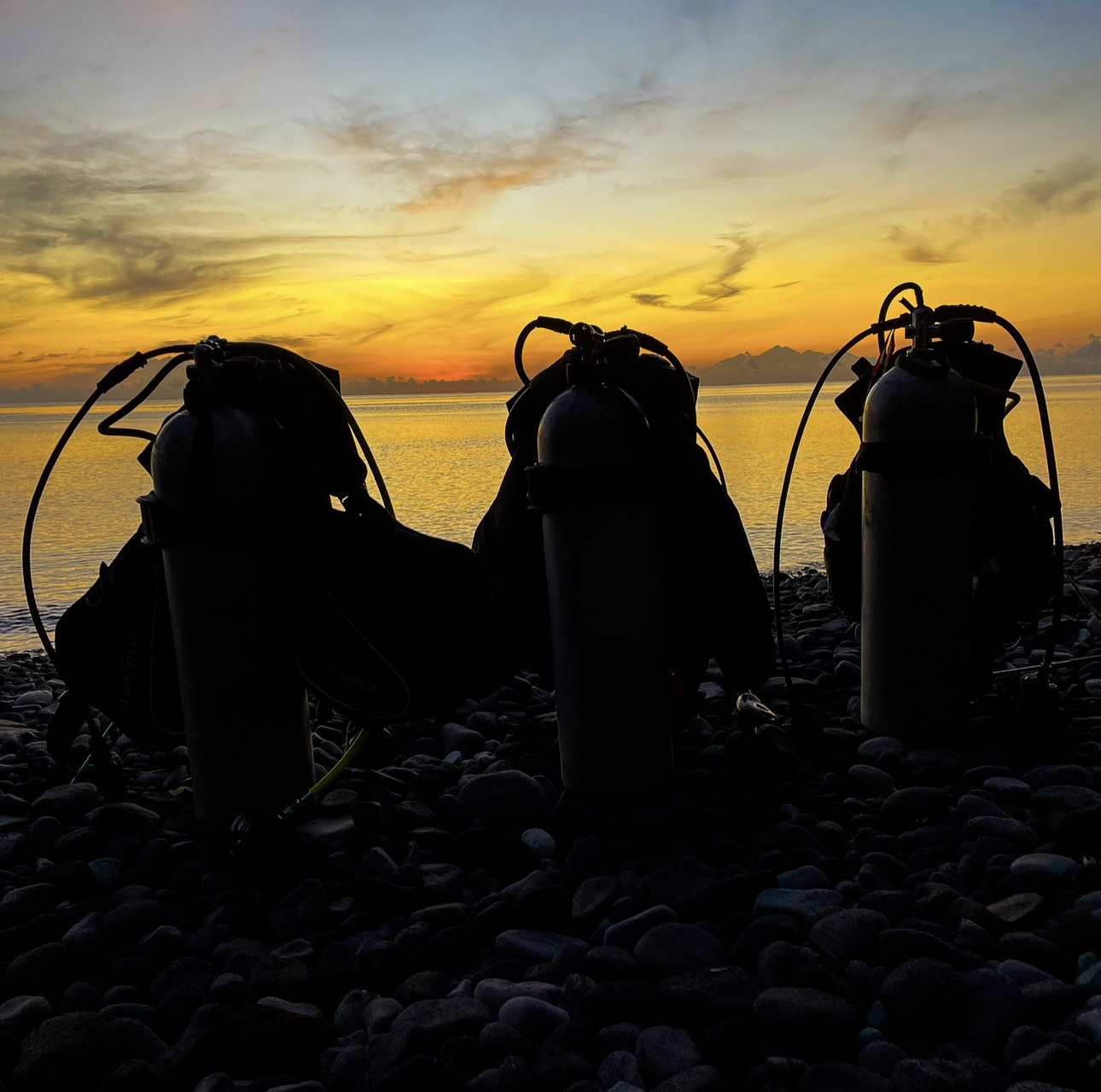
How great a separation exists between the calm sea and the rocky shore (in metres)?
5.27

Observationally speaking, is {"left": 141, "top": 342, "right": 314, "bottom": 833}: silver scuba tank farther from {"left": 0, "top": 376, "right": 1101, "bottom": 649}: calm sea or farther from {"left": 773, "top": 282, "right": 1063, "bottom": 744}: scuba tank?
{"left": 0, "top": 376, "right": 1101, "bottom": 649}: calm sea

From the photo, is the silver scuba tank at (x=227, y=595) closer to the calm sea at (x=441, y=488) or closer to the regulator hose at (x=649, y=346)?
the regulator hose at (x=649, y=346)

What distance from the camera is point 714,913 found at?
8.11 ft

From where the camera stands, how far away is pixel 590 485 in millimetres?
2955

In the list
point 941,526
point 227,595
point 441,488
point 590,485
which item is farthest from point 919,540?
point 441,488

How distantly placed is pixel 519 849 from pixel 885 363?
7.62 feet

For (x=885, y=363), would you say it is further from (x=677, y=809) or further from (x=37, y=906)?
(x=37, y=906)

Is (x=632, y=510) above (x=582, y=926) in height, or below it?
above

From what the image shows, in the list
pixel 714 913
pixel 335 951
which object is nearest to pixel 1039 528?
pixel 714 913

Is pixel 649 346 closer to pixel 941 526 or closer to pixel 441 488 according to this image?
pixel 941 526

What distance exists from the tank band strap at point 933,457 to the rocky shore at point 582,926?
942 mm

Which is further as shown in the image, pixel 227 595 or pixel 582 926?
pixel 227 595

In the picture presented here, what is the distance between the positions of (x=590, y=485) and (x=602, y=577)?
0.29 meters

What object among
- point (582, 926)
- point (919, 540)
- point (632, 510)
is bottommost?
point (582, 926)
